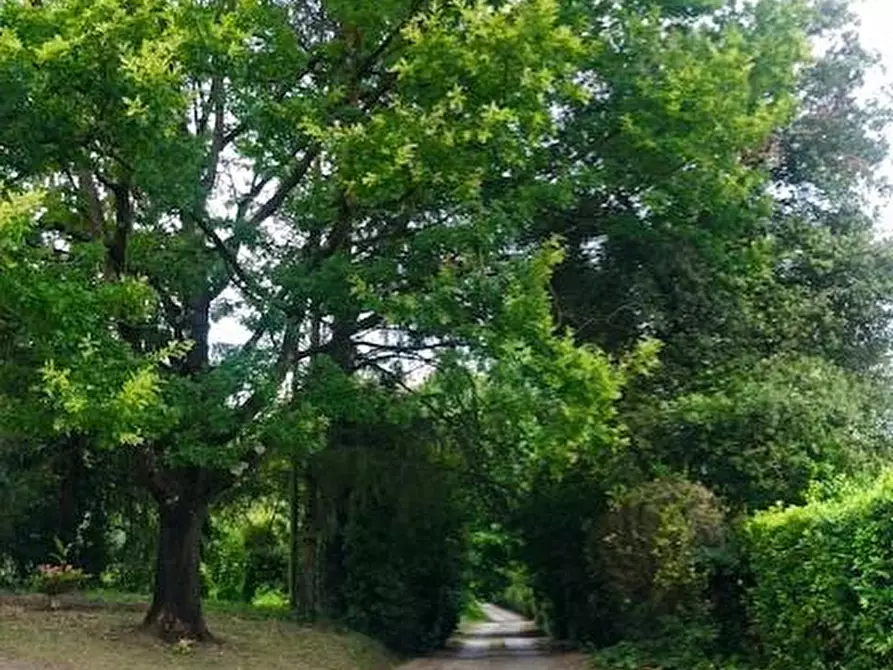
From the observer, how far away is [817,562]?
1140cm

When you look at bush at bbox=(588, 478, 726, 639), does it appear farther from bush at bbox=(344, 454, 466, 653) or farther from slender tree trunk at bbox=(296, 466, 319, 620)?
slender tree trunk at bbox=(296, 466, 319, 620)

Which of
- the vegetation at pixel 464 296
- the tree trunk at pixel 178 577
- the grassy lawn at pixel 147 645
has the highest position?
the vegetation at pixel 464 296

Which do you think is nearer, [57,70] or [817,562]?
[817,562]

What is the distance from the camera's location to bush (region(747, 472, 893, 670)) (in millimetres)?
9586

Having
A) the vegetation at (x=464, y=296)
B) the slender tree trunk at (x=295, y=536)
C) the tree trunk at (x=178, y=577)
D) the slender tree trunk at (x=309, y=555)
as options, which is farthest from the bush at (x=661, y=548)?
the slender tree trunk at (x=295, y=536)

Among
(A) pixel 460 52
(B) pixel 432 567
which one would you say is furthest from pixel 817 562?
(B) pixel 432 567

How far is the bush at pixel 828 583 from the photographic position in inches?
377

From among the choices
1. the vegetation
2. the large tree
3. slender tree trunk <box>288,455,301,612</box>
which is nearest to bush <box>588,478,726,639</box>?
the vegetation

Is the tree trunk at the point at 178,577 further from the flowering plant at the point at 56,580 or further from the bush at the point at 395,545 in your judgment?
the bush at the point at 395,545

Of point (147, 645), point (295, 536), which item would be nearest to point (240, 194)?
point (147, 645)

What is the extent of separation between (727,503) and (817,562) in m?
6.93

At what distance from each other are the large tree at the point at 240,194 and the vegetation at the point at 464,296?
0.06m

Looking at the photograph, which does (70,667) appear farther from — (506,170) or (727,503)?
(727,503)

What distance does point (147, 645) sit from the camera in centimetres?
1617
